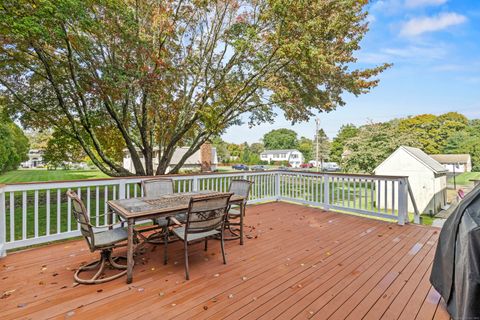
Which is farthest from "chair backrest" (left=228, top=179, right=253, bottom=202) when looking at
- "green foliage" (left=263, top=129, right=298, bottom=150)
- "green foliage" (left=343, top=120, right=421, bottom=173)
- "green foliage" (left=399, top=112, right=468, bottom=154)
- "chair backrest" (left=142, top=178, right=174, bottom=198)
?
"green foliage" (left=263, top=129, right=298, bottom=150)

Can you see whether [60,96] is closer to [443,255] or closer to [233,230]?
[233,230]

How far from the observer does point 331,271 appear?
2830 mm

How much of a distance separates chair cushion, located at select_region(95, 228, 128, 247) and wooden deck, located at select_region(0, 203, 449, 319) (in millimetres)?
424

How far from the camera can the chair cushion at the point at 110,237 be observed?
2569 mm

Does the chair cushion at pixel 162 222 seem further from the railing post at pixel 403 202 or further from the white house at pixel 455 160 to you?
the white house at pixel 455 160

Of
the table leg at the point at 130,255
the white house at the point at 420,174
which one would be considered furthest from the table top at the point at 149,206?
the white house at the point at 420,174

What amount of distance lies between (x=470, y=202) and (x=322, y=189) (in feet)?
14.1

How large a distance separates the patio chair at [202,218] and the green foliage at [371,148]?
19276 mm

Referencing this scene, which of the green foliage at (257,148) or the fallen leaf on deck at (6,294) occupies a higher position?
the green foliage at (257,148)

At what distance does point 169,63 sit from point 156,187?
5426 mm

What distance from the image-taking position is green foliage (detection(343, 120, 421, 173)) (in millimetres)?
19266

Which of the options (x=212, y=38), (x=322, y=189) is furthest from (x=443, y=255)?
(x=212, y=38)

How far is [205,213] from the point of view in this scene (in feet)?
9.23

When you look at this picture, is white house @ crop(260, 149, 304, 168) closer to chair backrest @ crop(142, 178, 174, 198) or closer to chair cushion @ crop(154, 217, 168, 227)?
chair backrest @ crop(142, 178, 174, 198)
